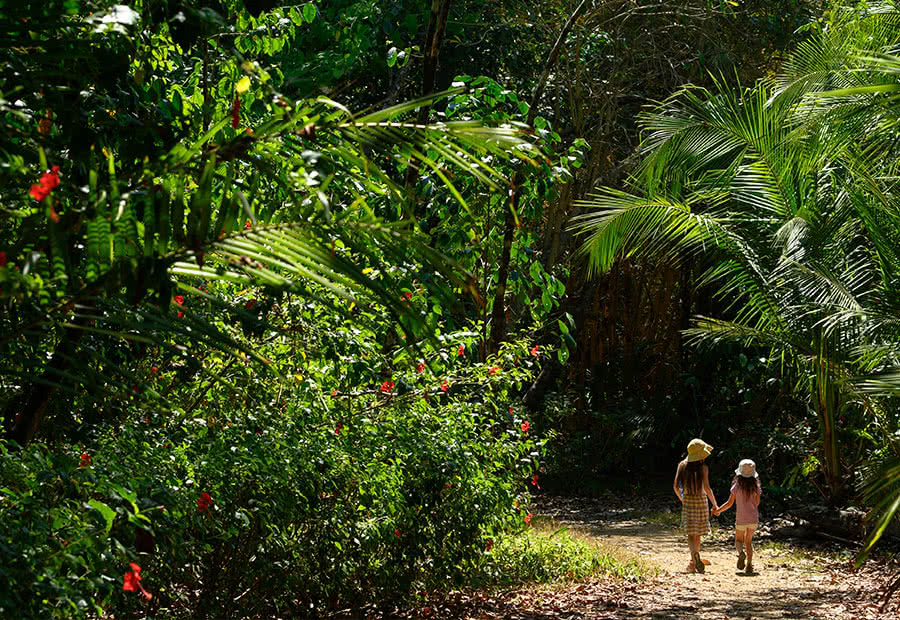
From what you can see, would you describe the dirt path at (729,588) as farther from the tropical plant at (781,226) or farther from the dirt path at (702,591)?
the tropical plant at (781,226)

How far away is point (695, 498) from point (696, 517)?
0.78 ft

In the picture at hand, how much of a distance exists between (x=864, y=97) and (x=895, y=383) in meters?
2.49

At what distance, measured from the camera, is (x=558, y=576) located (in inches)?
359

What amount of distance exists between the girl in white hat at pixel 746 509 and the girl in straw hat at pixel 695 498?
22 cm

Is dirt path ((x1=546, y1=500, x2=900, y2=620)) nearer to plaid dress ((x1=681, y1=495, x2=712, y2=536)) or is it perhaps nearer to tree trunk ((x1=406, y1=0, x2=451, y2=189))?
plaid dress ((x1=681, y1=495, x2=712, y2=536))

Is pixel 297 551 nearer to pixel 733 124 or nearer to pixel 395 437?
pixel 395 437

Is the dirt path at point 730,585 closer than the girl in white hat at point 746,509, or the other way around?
the dirt path at point 730,585

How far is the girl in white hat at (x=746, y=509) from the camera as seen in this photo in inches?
411

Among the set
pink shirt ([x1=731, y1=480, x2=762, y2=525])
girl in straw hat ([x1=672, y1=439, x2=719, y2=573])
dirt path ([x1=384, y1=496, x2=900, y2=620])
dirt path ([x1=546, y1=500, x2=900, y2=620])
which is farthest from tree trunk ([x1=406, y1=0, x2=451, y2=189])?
pink shirt ([x1=731, y1=480, x2=762, y2=525])

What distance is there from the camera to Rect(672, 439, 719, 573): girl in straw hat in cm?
1021

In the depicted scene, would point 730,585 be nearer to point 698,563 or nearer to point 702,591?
point 698,563

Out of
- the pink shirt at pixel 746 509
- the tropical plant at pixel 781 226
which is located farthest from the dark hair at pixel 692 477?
the tropical plant at pixel 781 226

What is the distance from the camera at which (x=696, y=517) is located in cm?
1019

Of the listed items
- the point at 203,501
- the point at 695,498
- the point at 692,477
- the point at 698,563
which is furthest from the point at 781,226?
the point at 203,501
